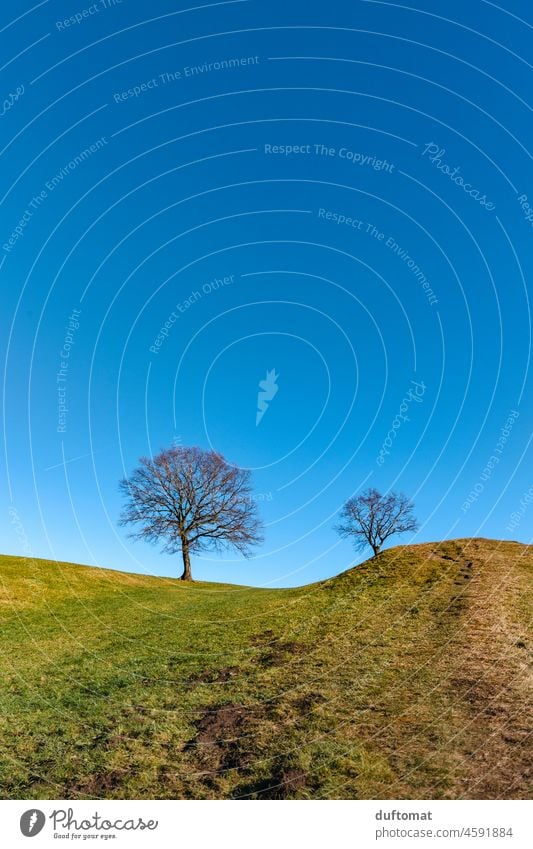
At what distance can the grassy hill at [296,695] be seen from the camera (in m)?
9.40

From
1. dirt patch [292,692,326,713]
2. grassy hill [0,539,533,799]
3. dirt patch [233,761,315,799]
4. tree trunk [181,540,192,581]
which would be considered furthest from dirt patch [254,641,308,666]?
tree trunk [181,540,192,581]

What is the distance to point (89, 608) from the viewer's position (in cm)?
3034

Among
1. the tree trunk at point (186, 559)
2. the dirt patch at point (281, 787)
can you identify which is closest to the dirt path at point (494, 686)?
the dirt patch at point (281, 787)

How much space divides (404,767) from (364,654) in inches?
265

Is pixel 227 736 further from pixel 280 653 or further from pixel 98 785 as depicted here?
pixel 280 653

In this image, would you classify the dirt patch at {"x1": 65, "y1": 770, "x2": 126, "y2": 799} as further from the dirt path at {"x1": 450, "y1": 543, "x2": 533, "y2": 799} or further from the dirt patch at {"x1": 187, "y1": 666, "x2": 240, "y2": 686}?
the dirt path at {"x1": 450, "y1": 543, "x2": 533, "y2": 799}

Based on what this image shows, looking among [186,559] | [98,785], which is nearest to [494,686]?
[98,785]

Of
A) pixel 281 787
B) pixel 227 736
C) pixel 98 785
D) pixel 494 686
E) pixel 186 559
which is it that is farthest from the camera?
pixel 186 559
